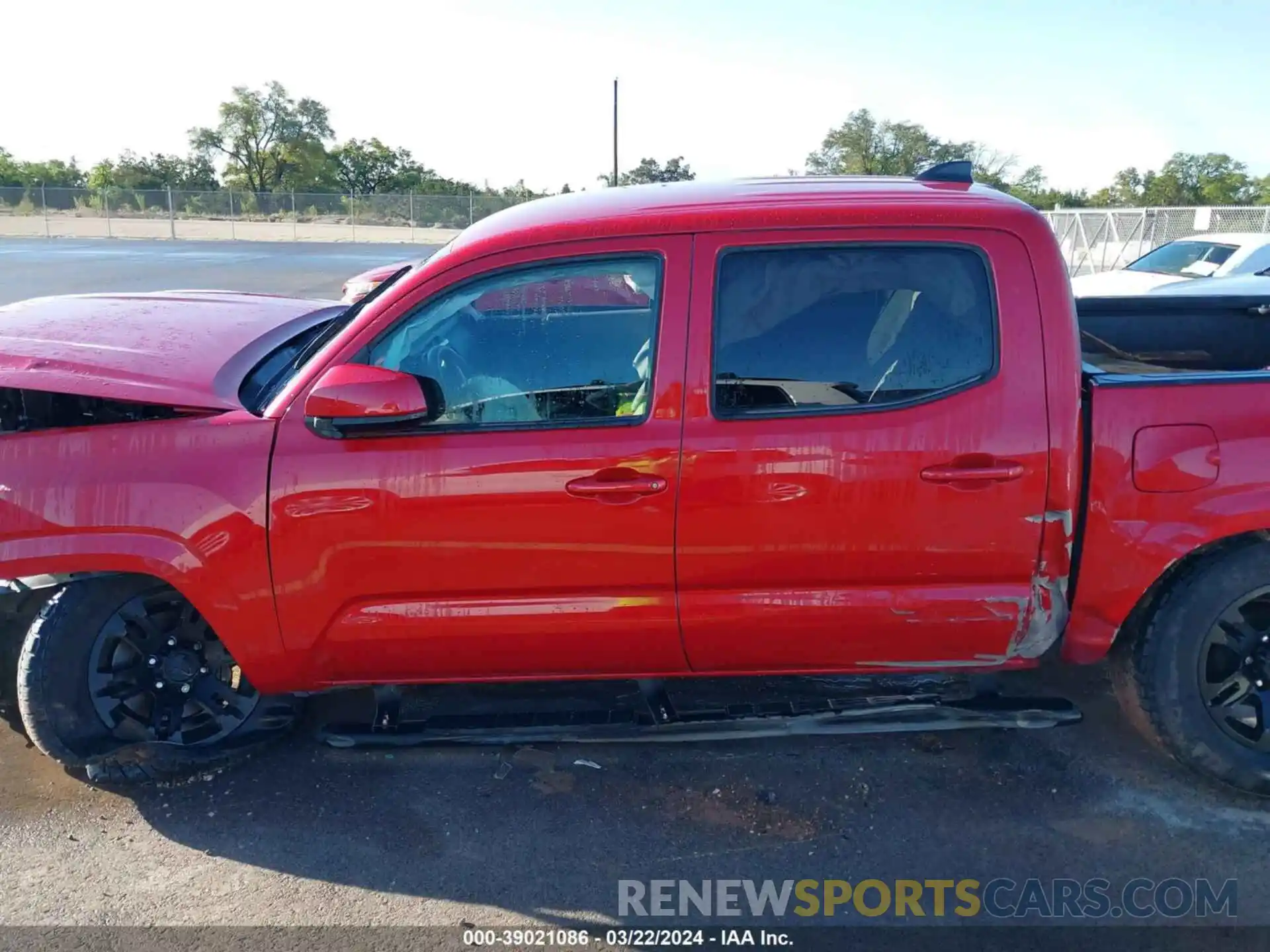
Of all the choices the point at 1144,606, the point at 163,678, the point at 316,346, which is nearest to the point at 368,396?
the point at 316,346

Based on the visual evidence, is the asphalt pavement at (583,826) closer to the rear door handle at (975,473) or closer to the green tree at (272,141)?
the rear door handle at (975,473)

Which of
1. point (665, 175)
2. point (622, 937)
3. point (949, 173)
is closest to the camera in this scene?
point (622, 937)

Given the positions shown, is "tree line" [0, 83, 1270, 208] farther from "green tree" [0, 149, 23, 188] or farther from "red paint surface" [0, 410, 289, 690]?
"red paint surface" [0, 410, 289, 690]

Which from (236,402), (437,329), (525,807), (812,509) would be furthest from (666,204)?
(525,807)

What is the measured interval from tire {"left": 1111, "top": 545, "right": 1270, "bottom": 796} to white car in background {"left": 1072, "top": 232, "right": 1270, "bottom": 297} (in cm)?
888

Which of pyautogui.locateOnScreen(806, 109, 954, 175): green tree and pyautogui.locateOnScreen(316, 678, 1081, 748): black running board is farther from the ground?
pyautogui.locateOnScreen(806, 109, 954, 175): green tree

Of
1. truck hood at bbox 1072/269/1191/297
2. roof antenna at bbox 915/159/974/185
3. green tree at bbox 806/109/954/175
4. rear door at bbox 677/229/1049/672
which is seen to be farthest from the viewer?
green tree at bbox 806/109/954/175

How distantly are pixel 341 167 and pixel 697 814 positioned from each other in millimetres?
72143

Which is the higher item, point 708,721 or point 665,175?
point 665,175

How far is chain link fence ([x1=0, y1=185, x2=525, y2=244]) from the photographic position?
39281 mm

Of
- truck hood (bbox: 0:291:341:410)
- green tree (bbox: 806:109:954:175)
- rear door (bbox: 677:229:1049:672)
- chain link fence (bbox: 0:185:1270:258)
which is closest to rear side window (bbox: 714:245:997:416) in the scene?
rear door (bbox: 677:229:1049:672)

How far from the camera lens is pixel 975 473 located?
277 cm

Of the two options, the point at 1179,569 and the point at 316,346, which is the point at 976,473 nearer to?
the point at 1179,569

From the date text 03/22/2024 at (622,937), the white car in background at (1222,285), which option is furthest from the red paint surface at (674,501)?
the white car in background at (1222,285)
